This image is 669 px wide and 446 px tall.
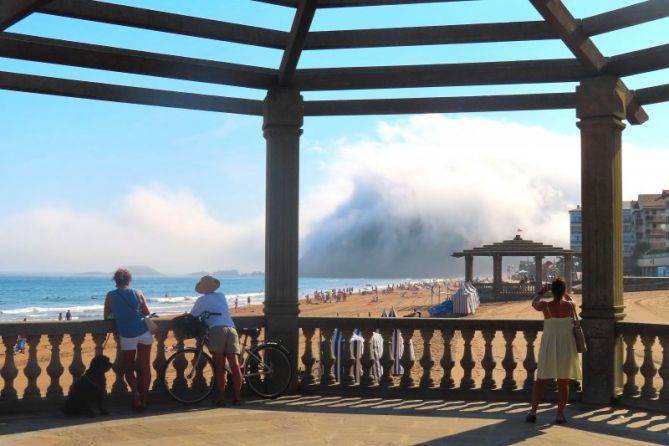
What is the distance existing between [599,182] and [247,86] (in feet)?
13.9

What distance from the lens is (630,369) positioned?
7.88 m

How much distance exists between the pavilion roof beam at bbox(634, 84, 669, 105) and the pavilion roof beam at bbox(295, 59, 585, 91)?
36.6 inches

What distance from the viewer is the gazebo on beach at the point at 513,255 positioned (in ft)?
113

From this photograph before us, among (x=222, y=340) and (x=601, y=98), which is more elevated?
(x=601, y=98)

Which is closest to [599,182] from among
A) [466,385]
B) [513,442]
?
[466,385]

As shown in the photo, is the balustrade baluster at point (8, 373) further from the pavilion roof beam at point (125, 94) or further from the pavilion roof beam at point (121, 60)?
the pavilion roof beam at point (121, 60)

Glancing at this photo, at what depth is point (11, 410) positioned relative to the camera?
7.51 m

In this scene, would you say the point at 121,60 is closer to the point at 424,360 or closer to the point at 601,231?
the point at 424,360

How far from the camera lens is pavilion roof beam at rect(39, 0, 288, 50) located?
6957 mm

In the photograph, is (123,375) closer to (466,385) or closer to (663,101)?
(466,385)

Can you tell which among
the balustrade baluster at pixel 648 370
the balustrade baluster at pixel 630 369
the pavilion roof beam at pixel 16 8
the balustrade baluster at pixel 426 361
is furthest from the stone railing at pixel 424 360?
the pavilion roof beam at pixel 16 8

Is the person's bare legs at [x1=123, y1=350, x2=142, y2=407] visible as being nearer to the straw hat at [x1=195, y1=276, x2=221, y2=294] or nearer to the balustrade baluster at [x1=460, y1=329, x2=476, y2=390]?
the straw hat at [x1=195, y1=276, x2=221, y2=294]

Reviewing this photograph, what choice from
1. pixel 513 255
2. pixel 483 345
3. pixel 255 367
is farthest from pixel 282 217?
pixel 513 255

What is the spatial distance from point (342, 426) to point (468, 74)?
411 cm
